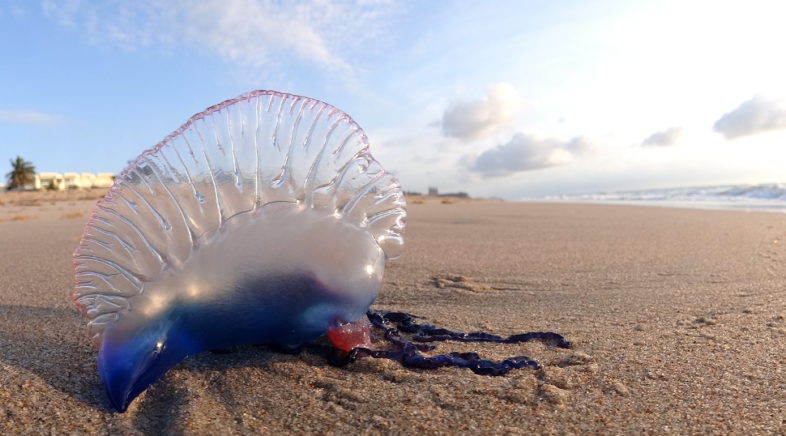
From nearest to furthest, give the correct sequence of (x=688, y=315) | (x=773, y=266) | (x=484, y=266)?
1. (x=688, y=315)
2. (x=773, y=266)
3. (x=484, y=266)

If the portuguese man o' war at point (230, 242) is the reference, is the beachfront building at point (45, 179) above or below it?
above

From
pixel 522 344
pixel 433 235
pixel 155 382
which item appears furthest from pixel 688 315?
pixel 433 235

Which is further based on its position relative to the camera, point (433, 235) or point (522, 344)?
point (433, 235)

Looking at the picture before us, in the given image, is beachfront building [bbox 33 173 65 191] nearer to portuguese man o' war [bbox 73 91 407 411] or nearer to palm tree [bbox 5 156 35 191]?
palm tree [bbox 5 156 35 191]

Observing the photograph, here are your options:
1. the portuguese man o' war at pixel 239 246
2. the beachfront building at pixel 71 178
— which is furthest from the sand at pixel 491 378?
the beachfront building at pixel 71 178

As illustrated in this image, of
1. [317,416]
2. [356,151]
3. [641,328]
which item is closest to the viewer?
[317,416]

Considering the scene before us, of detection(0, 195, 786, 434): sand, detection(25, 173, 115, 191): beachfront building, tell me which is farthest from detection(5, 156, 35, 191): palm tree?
detection(0, 195, 786, 434): sand

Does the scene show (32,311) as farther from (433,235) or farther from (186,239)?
(433,235)

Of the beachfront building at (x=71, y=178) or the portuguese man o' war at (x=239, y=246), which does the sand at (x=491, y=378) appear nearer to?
the portuguese man o' war at (x=239, y=246)

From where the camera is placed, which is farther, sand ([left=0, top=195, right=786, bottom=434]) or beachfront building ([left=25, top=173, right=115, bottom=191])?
beachfront building ([left=25, top=173, right=115, bottom=191])
